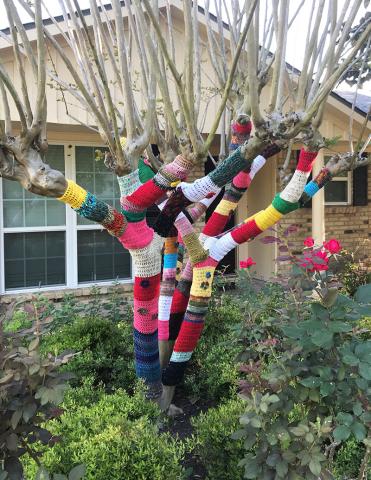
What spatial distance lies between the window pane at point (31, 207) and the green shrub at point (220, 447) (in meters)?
4.70

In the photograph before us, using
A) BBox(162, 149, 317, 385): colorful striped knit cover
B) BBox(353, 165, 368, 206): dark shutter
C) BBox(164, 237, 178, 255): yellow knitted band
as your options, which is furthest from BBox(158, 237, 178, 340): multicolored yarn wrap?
BBox(353, 165, 368, 206): dark shutter

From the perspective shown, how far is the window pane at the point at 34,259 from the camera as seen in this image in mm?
6262

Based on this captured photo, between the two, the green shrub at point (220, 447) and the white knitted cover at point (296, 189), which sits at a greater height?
the white knitted cover at point (296, 189)

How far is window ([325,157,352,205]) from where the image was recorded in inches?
335

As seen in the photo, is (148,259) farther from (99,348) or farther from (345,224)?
(345,224)

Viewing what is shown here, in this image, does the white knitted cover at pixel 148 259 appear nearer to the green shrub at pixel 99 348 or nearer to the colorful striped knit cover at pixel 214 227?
the colorful striped knit cover at pixel 214 227

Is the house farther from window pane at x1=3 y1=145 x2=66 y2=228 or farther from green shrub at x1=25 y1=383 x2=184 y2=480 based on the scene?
green shrub at x1=25 y1=383 x2=184 y2=480

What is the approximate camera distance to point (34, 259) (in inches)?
253

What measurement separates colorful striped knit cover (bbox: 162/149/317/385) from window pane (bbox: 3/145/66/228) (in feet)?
12.6

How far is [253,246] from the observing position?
869cm

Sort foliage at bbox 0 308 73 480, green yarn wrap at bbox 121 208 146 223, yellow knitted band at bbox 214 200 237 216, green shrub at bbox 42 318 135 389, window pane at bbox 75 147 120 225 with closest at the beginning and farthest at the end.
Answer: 1. foliage at bbox 0 308 73 480
2. green yarn wrap at bbox 121 208 146 223
3. green shrub at bbox 42 318 135 389
4. yellow knitted band at bbox 214 200 237 216
5. window pane at bbox 75 147 120 225

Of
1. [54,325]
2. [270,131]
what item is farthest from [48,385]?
[54,325]

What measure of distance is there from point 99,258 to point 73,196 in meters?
4.56

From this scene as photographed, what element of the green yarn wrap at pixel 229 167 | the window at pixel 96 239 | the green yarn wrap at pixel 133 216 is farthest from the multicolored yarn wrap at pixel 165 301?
the window at pixel 96 239
